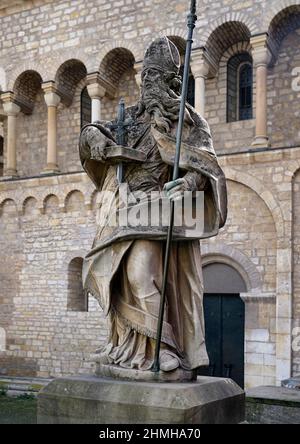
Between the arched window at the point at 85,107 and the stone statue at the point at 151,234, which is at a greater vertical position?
→ the arched window at the point at 85,107

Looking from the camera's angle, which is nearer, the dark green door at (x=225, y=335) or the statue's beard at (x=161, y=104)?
the statue's beard at (x=161, y=104)

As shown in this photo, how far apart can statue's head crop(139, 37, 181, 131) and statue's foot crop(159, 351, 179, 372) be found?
1283 millimetres

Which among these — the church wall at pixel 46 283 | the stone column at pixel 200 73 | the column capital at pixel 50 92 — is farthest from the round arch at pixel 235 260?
the column capital at pixel 50 92

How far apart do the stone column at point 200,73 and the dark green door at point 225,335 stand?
4.20m

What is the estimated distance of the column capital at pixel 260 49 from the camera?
13125 millimetres

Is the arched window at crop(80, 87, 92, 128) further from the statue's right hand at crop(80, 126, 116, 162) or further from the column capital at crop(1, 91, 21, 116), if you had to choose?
the statue's right hand at crop(80, 126, 116, 162)

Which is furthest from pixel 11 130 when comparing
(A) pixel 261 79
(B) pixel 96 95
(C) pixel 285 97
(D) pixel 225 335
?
(D) pixel 225 335

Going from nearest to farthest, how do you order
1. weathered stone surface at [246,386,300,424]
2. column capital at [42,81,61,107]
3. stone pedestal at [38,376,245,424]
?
stone pedestal at [38,376,245,424] → weathered stone surface at [246,386,300,424] → column capital at [42,81,61,107]

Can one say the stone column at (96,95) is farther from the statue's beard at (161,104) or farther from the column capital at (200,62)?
the statue's beard at (161,104)

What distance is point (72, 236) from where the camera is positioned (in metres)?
14.8

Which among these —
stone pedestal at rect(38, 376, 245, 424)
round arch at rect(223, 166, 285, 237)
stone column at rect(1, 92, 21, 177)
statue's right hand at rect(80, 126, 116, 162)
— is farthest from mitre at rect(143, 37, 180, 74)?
stone column at rect(1, 92, 21, 177)

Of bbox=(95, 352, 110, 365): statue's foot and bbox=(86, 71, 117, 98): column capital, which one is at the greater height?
bbox=(86, 71, 117, 98): column capital

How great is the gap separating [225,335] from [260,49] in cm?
612

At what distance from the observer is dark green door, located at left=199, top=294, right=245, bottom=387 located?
12844 millimetres
